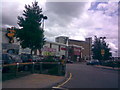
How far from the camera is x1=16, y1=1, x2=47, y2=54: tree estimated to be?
65.4 ft

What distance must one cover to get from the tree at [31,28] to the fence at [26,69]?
365cm

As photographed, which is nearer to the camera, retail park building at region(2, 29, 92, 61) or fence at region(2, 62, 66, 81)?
fence at region(2, 62, 66, 81)

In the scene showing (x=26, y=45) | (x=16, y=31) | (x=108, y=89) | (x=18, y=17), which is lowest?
(x=108, y=89)

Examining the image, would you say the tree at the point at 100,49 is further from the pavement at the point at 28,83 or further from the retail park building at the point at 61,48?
the pavement at the point at 28,83

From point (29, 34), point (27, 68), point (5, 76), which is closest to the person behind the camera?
point (5, 76)

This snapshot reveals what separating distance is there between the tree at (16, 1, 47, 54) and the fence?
3646 mm

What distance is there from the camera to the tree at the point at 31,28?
19938mm

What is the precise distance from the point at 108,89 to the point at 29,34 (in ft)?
40.3

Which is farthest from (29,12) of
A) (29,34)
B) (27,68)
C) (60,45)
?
(60,45)

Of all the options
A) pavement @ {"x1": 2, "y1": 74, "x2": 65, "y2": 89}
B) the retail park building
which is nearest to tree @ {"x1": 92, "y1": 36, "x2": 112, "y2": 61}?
the retail park building

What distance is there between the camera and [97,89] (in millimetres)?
9461

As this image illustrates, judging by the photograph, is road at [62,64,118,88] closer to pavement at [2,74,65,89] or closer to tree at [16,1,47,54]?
pavement at [2,74,65,89]

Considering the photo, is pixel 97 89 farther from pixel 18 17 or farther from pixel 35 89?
pixel 18 17

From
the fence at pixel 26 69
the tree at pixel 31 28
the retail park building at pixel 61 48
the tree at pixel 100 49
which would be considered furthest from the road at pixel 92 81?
the tree at pixel 100 49
